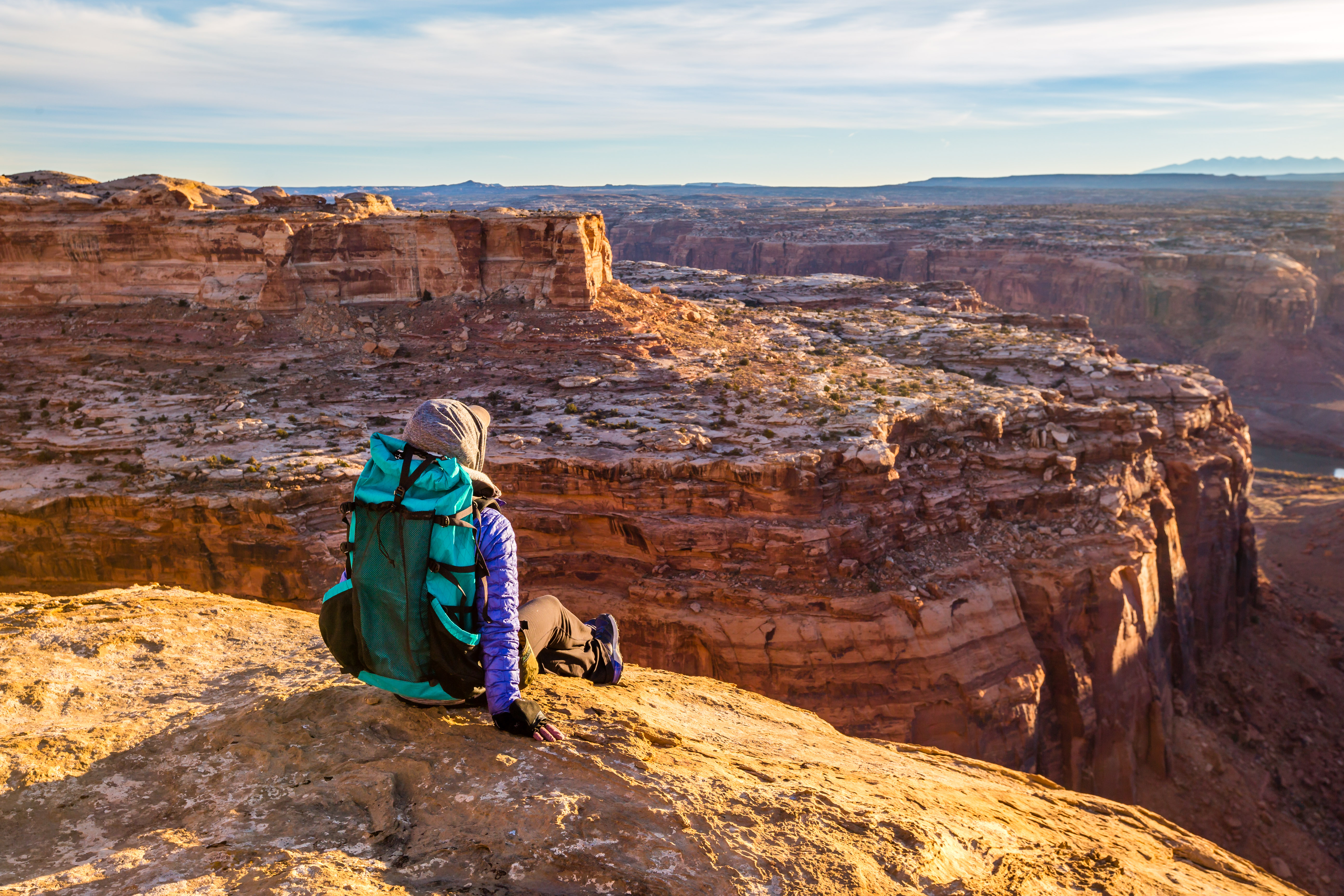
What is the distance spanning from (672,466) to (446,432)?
576 inches

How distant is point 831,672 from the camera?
18.3m

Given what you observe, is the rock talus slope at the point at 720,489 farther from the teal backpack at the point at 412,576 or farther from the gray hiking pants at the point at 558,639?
the teal backpack at the point at 412,576

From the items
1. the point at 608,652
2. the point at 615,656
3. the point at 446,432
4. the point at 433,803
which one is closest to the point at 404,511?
the point at 446,432

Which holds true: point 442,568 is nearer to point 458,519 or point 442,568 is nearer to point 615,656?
point 458,519

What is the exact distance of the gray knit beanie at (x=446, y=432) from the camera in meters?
4.84

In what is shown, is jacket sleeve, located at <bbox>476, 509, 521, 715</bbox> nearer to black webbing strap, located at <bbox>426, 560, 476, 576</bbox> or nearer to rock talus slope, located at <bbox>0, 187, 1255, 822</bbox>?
black webbing strap, located at <bbox>426, 560, 476, 576</bbox>

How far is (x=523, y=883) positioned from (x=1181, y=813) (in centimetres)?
2233

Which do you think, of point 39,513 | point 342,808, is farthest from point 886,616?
point 39,513

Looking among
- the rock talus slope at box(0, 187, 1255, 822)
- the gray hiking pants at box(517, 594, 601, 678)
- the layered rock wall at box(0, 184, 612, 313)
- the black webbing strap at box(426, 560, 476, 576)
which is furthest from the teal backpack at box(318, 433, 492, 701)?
the layered rock wall at box(0, 184, 612, 313)

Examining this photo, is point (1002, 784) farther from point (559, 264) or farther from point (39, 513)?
point (559, 264)

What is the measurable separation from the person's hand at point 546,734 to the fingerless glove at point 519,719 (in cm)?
2

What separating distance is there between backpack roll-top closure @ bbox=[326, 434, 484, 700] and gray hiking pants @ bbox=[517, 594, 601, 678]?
895 mm

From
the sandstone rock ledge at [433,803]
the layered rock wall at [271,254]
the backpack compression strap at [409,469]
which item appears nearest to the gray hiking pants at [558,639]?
the sandstone rock ledge at [433,803]

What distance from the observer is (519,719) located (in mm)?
4977
